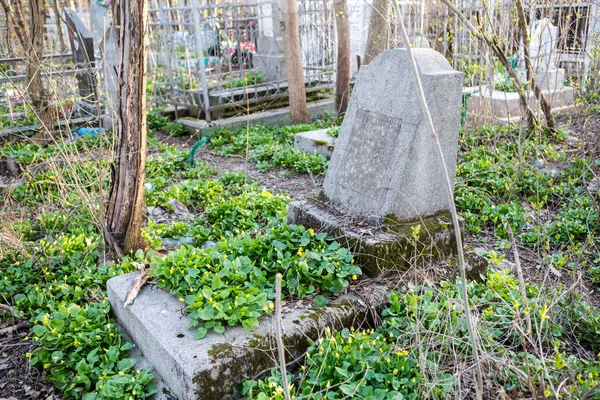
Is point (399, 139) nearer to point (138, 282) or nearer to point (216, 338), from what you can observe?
point (216, 338)

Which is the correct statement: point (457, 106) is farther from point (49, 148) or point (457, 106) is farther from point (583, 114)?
point (49, 148)

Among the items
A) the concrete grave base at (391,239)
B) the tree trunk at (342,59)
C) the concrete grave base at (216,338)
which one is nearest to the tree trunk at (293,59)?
the tree trunk at (342,59)

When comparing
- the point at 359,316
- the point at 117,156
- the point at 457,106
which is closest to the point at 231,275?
the point at 359,316

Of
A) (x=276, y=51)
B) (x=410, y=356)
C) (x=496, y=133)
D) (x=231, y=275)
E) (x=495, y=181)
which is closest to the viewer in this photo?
(x=410, y=356)

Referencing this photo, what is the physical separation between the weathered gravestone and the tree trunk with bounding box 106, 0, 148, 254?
133cm

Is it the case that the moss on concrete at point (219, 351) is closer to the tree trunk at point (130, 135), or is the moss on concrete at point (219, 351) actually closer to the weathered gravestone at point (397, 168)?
the weathered gravestone at point (397, 168)

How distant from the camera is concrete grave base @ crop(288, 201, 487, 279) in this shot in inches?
133

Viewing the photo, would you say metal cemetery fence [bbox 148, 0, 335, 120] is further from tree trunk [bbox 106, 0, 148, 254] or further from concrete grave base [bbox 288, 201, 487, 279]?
concrete grave base [bbox 288, 201, 487, 279]

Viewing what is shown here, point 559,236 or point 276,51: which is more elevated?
point 276,51

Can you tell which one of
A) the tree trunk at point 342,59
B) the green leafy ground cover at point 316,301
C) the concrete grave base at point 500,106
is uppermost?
the tree trunk at point 342,59

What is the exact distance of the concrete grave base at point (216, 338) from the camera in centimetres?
264

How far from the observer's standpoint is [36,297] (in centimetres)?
379

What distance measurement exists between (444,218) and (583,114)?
3.79 meters

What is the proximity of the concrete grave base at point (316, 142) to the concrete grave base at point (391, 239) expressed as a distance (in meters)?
3.45
